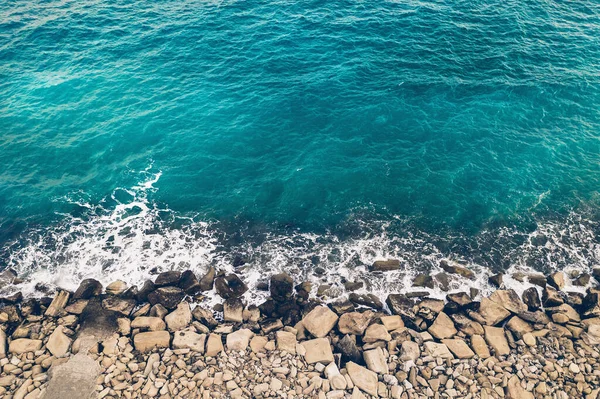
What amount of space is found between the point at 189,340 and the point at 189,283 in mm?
8445

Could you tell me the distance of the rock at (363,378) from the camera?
36250 millimetres

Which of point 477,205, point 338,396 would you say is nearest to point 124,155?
point 338,396

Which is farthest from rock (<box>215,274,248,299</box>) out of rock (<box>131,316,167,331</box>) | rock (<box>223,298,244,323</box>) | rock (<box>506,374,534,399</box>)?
rock (<box>506,374,534,399</box>)

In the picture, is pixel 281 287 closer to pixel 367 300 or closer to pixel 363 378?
pixel 367 300

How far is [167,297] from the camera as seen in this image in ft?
150

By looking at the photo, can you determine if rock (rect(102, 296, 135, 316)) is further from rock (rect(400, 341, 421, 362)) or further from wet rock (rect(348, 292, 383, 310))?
rock (rect(400, 341, 421, 362))

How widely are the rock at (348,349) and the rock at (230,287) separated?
13417 millimetres

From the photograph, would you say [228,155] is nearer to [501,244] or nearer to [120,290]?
[120,290]

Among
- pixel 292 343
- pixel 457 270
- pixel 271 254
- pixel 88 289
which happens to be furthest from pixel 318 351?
pixel 88 289

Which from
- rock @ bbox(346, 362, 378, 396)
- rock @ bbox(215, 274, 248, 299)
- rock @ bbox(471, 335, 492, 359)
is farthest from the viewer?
rock @ bbox(215, 274, 248, 299)

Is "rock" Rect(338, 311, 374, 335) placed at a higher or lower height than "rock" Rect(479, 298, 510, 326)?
higher

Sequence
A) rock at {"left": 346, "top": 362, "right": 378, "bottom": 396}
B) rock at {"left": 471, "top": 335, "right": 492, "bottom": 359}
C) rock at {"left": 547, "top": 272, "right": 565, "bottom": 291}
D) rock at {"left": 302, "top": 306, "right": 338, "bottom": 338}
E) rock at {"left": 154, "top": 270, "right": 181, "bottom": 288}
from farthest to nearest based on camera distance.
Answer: rock at {"left": 154, "top": 270, "right": 181, "bottom": 288} < rock at {"left": 547, "top": 272, "right": 565, "bottom": 291} < rock at {"left": 302, "top": 306, "right": 338, "bottom": 338} < rock at {"left": 471, "top": 335, "right": 492, "bottom": 359} < rock at {"left": 346, "top": 362, "right": 378, "bottom": 396}

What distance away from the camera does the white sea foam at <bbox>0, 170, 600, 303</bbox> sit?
48594mm

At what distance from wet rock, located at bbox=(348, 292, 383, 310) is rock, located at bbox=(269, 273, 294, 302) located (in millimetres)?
7255
